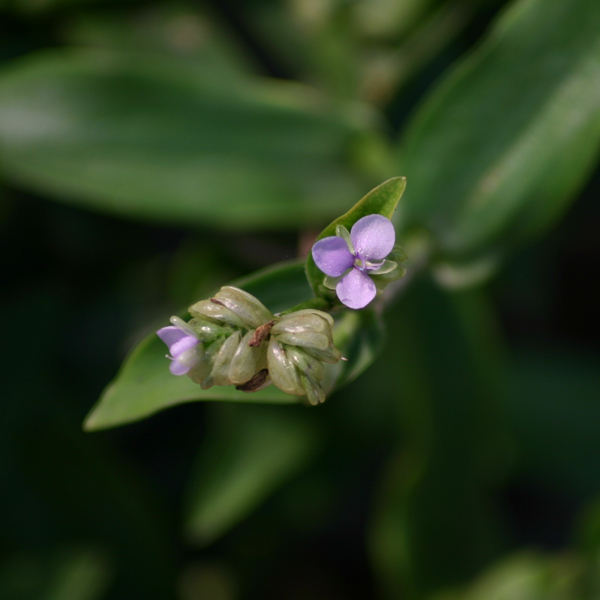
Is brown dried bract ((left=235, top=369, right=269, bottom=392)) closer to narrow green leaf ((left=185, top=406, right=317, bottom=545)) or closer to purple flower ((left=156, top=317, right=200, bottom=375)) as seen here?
purple flower ((left=156, top=317, right=200, bottom=375))

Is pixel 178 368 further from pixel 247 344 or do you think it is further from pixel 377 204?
pixel 377 204

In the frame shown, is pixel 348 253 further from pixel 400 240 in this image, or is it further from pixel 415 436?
pixel 415 436

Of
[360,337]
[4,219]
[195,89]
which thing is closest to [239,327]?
[360,337]

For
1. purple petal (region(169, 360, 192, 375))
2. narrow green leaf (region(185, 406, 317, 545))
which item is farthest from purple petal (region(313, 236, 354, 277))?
narrow green leaf (region(185, 406, 317, 545))

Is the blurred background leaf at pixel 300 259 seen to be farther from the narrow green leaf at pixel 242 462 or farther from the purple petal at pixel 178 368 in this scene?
the purple petal at pixel 178 368

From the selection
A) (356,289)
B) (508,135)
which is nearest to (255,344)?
(356,289)

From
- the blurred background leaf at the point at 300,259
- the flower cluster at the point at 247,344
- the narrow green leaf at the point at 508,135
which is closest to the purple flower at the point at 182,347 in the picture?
the flower cluster at the point at 247,344
